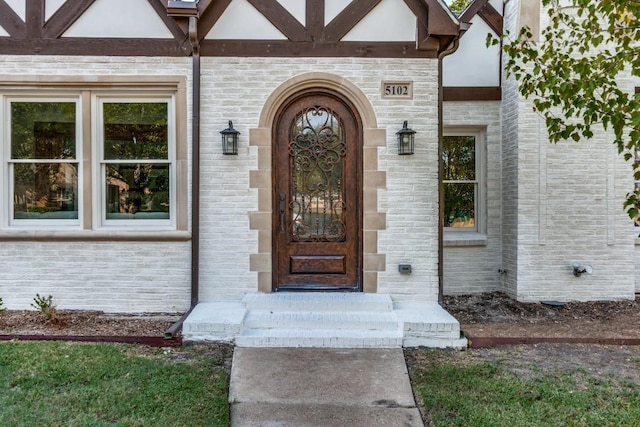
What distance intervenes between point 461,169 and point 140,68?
4898mm

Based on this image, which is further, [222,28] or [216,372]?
[222,28]

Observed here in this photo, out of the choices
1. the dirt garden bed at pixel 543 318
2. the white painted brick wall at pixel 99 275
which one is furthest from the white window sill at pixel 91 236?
the dirt garden bed at pixel 543 318

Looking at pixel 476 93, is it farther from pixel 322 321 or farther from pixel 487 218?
pixel 322 321

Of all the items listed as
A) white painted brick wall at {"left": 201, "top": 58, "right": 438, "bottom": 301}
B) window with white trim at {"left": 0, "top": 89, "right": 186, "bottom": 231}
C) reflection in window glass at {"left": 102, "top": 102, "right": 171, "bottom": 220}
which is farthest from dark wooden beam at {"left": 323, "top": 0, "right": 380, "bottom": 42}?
reflection in window glass at {"left": 102, "top": 102, "right": 171, "bottom": 220}

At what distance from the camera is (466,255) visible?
6.92m

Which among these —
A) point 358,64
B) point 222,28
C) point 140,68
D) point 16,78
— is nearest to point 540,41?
point 358,64

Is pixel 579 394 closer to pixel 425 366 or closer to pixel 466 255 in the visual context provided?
Answer: pixel 425 366

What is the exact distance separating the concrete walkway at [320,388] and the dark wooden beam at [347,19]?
11.9 feet

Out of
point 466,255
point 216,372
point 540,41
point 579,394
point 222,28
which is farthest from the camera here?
point 466,255

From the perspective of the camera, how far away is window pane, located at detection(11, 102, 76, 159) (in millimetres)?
5574

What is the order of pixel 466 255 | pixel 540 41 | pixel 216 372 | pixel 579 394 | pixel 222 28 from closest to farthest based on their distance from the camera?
pixel 579 394
pixel 216 372
pixel 222 28
pixel 540 41
pixel 466 255

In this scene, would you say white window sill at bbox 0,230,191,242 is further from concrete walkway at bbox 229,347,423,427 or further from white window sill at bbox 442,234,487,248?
white window sill at bbox 442,234,487,248

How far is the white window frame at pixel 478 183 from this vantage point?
7023mm

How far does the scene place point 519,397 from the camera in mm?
3393
